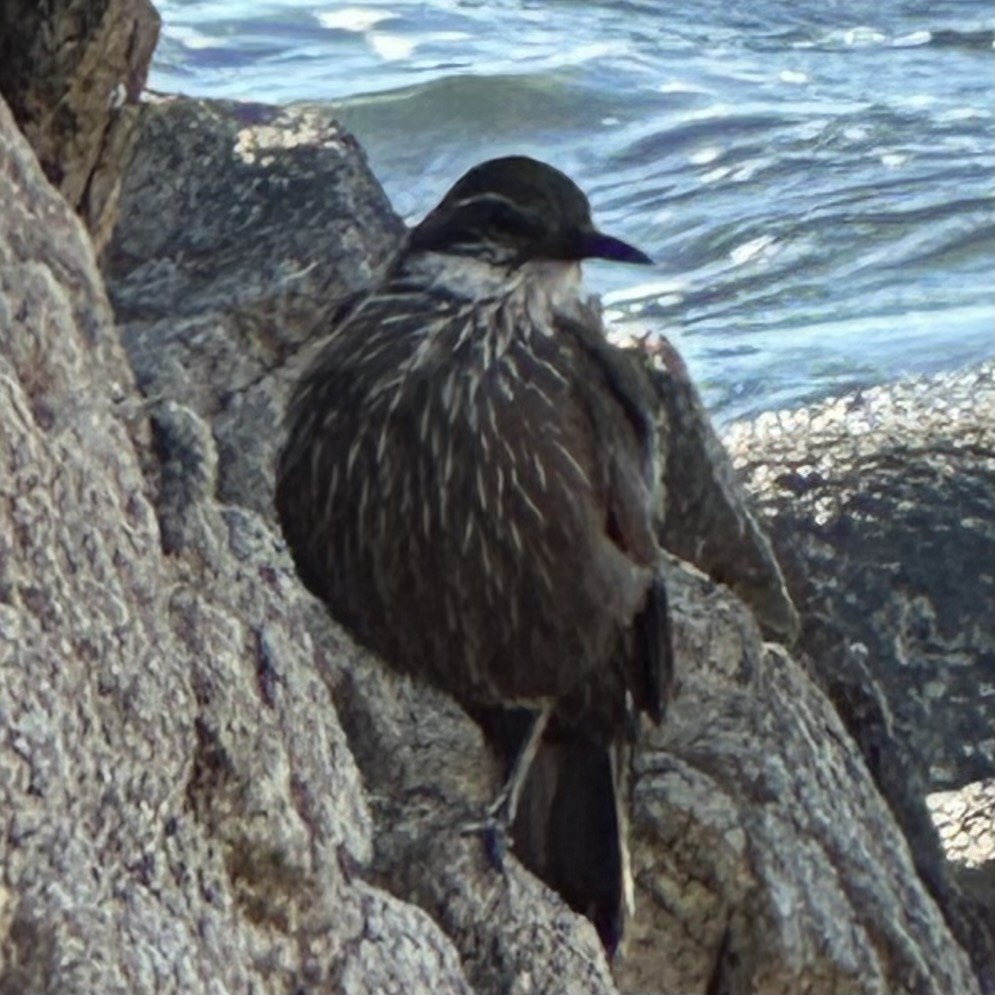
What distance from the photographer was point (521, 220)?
7.06 metres

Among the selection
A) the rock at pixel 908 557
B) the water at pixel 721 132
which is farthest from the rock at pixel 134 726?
the water at pixel 721 132

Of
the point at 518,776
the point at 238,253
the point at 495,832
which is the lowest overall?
the point at 518,776

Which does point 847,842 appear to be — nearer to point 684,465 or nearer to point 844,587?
point 684,465

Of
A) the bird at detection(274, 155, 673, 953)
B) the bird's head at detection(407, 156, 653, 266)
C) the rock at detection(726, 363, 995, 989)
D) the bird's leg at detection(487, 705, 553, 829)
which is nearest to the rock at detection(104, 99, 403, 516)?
the bird at detection(274, 155, 673, 953)

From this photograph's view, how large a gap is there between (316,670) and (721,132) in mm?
12574

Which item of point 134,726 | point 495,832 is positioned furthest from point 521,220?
point 134,726

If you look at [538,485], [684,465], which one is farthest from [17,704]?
[684,465]

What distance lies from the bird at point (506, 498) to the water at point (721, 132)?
6721mm

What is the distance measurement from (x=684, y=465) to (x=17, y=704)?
166 inches

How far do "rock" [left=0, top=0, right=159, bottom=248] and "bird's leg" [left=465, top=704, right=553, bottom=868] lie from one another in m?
1.49

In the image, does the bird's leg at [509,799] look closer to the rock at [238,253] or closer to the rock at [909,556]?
the rock at [238,253]

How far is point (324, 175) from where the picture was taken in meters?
8.13

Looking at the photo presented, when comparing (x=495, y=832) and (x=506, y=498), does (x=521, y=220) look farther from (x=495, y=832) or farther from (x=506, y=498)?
(x=495, y=832)

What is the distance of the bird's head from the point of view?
7039 mm
